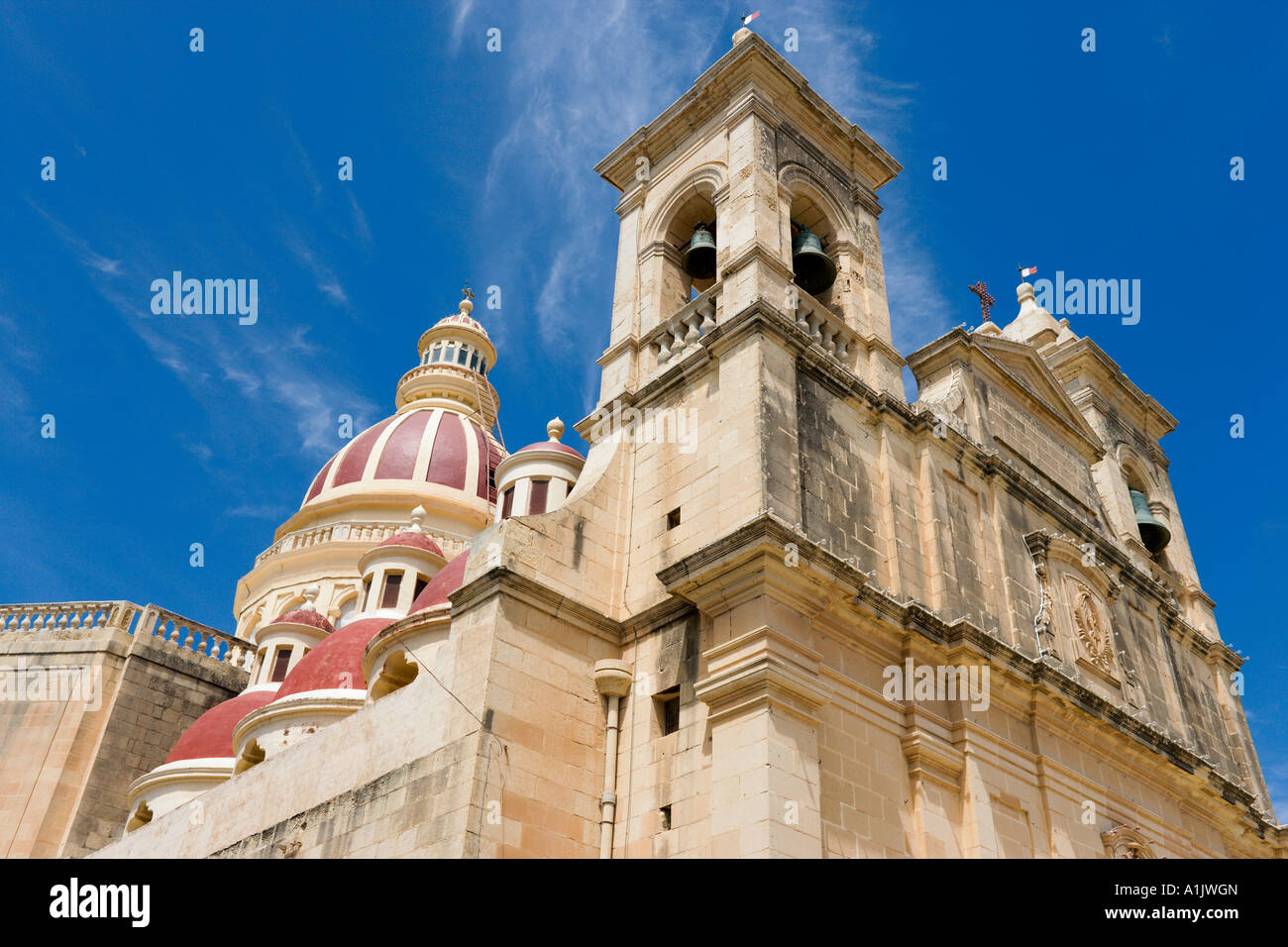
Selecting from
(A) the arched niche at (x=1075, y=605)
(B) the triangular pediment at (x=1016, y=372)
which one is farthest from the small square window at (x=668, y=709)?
(B) the triangular pediment at (x=1016, y=372)

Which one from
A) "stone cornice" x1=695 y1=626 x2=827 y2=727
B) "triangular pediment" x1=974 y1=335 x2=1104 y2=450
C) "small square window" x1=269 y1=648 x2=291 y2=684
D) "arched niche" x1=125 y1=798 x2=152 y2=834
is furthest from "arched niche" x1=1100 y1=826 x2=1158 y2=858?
"arched niche" x1=125 y1=798 x2=152 y2=834

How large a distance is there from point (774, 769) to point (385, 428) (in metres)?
26.5

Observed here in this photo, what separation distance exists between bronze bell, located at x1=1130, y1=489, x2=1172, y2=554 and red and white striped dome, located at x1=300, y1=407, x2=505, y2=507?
1694 cm

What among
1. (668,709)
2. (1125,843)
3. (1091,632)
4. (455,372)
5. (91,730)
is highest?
(455,372)

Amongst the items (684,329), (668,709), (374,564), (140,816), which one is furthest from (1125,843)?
(140,816)

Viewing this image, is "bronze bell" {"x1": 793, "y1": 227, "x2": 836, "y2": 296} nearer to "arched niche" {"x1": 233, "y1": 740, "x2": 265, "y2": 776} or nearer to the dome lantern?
"arched niche" {"x1": 233, "y1": 740, "x2": 265, "y2": 776}

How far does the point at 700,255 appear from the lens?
668 inches

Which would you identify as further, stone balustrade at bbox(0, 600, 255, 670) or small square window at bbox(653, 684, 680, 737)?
stone balustrade at bbox(0, 600, 255, 670)

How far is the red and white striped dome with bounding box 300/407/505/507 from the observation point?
32.3m

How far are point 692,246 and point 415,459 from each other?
1787cm

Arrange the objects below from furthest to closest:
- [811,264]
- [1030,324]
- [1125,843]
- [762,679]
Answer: [1030,324] < [811,264] < [1125,843] < [762,679]

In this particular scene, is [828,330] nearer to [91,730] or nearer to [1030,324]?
[1030,324]

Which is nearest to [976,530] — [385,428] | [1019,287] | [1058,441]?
[1058,441]
